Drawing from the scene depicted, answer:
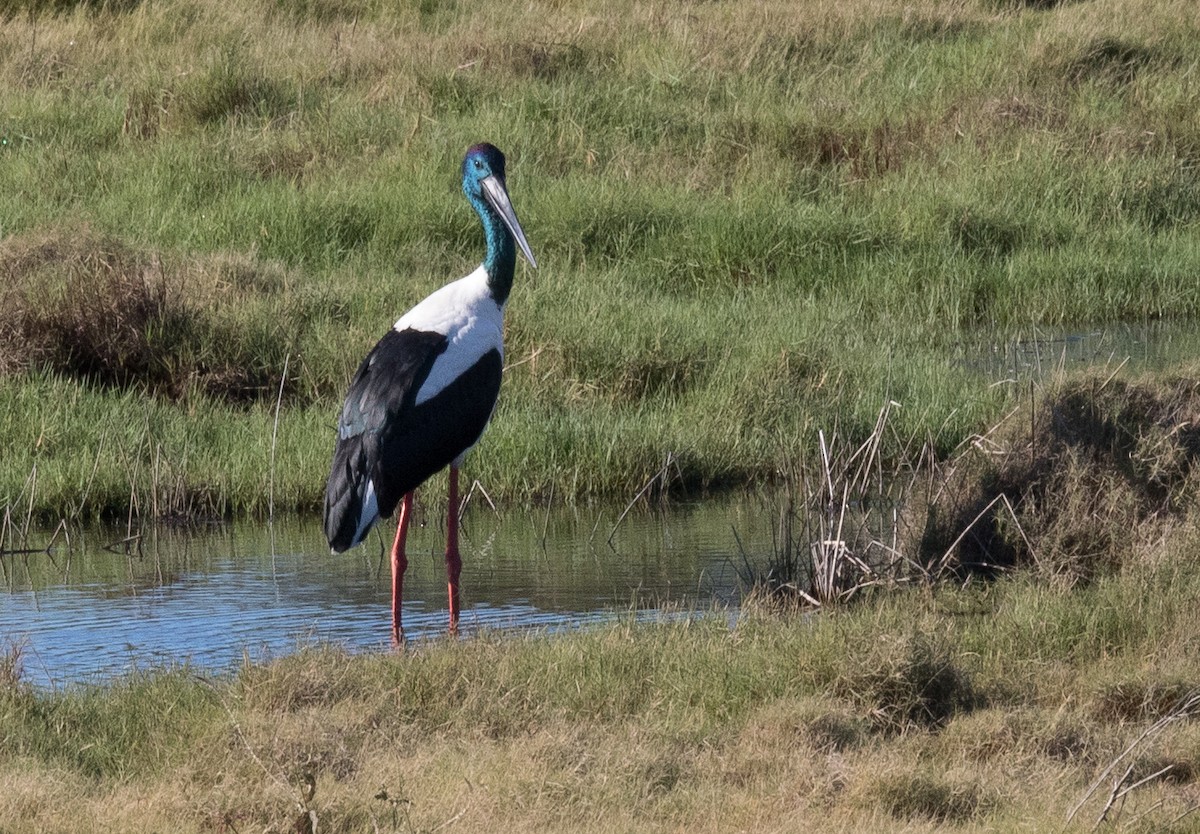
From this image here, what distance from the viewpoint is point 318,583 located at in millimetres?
6117

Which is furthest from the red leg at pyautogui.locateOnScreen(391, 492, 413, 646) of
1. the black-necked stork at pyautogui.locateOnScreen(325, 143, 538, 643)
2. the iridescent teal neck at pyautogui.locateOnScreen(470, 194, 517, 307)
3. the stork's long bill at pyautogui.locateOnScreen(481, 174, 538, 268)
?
the stork's long bill at pyautogui.locateOnScreen(481, 174, 538, 268)

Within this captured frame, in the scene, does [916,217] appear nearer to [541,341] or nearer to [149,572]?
[541,341]

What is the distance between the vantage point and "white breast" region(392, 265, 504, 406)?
5.74m

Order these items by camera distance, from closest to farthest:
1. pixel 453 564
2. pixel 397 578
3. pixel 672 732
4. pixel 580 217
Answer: pixel 672 732, pixel 397 578, pixel 453 564, pixel 580 217

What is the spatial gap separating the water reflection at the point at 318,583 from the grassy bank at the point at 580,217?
31cm

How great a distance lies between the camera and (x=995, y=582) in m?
5.45

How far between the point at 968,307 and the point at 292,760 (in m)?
6.52

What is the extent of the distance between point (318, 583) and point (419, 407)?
841mm

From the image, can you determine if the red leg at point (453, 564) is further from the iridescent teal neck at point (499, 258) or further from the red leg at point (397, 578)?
the iridescent teal neck at point (499, 258)

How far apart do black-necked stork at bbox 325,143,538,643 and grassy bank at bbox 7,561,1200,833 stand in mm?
784

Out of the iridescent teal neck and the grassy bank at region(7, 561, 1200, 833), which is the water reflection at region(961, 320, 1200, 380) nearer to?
the iridescent teal neck

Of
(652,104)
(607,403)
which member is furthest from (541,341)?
(652,104)

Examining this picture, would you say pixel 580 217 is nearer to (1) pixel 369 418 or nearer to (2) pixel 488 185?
(2) pixel 488 185

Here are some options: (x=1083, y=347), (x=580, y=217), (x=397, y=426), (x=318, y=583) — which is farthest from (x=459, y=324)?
(x=1083, y=347)
